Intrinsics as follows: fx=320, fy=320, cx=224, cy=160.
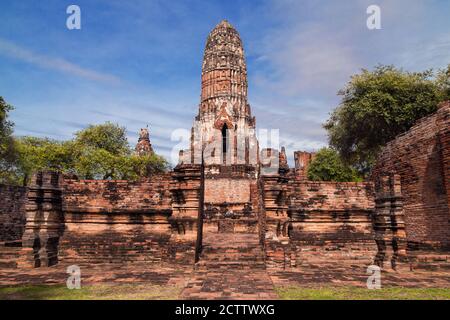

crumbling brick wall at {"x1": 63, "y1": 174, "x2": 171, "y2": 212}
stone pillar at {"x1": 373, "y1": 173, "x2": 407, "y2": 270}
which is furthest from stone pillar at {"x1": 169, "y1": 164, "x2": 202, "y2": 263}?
stone pillar at {"x1": 373, "y1": 173, "x2": 407, "y2": 270}

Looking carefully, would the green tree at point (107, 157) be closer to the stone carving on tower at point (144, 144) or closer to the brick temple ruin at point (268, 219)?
the stone carving on tower at point (144, 144)

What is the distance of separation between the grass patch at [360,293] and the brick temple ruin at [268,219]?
2.07m

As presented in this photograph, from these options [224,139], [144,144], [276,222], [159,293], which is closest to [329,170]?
[224,139]

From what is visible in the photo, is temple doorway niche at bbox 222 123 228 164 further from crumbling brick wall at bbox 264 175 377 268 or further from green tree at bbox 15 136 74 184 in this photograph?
crumbling brick wall at bbox 264 175 377 268

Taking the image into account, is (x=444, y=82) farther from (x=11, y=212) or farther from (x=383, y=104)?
(x=11, y=212)

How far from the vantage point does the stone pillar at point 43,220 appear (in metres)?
8.27

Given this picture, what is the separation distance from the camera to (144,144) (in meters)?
45.8

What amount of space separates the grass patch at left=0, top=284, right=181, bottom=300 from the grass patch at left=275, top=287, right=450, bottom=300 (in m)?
1.96

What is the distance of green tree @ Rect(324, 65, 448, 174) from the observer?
1927cm

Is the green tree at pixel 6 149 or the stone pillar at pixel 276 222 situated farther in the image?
the green tree at pixel 6 149

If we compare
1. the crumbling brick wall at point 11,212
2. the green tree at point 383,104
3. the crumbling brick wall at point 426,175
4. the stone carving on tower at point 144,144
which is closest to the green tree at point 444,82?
the green tree at point 383,104

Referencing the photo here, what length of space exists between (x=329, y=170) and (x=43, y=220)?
100 ft
